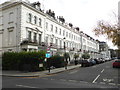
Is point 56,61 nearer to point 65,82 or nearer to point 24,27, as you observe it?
point 24,27

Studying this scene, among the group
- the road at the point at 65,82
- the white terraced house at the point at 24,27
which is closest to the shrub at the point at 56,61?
the white terraced house at the point at 24,27

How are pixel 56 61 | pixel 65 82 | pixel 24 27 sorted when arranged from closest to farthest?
pixel 65 82 < pixel 56 61 < pixel 24 27

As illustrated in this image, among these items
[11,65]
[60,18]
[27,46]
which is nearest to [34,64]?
[11,65]

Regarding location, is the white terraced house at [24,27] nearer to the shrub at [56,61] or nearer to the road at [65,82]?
the shrub at [56,61]

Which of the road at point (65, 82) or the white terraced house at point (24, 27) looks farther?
the white terraced house at point (24, 27)

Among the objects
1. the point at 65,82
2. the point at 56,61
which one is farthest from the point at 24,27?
the point at 65,82

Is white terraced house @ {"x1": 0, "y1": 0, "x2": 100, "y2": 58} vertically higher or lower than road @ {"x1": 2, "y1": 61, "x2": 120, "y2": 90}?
higher

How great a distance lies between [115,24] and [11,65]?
17.2 meters

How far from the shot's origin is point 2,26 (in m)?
29.7

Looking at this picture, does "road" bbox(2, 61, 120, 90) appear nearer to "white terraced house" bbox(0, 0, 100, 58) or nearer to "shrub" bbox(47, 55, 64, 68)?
"shrub" bbox(47, 55, 64, 68)

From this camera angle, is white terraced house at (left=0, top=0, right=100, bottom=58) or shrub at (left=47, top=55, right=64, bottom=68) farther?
white terraced house at (left=0, top=0, right=100, bottom=58)

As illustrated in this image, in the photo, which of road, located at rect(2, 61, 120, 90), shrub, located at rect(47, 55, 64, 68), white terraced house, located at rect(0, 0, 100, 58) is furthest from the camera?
white terraced house, located at rect(0, 0, 100, 58)

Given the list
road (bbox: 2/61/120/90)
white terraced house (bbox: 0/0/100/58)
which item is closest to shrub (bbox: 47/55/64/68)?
white terraced house (bbox: 0/0/100/58)

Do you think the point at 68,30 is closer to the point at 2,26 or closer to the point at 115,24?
the point at 2,26
